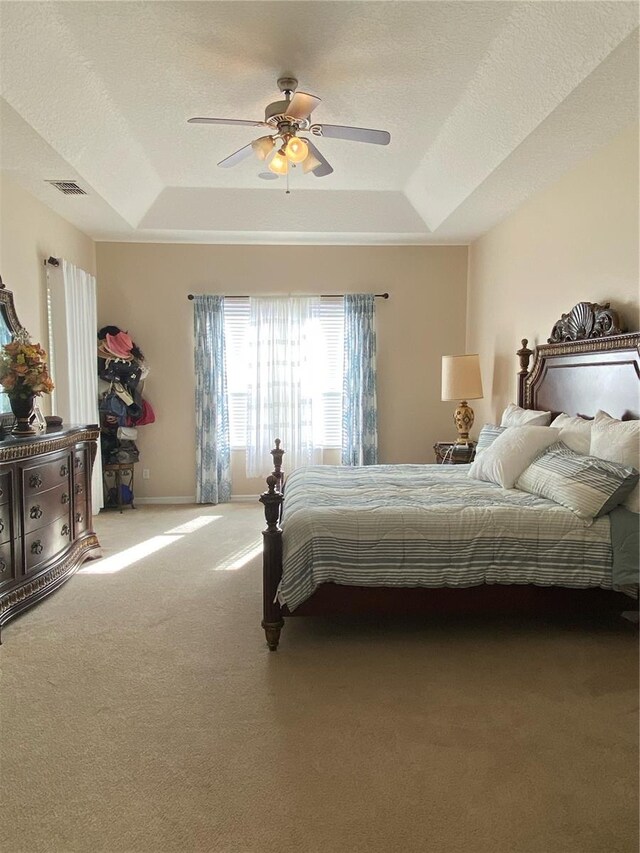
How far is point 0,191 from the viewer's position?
3932mm

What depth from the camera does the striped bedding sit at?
9.12ft

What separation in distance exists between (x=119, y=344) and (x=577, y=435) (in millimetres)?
4433

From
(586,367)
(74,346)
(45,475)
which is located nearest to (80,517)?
(45,475)

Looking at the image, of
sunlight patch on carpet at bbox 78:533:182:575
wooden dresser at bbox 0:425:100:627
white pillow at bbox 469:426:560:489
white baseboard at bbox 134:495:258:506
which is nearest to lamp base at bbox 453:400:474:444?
white pillow at bbox 469:426:560:489

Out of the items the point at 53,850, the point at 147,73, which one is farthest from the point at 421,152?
the point at 53,850

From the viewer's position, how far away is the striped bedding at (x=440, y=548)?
2.78m

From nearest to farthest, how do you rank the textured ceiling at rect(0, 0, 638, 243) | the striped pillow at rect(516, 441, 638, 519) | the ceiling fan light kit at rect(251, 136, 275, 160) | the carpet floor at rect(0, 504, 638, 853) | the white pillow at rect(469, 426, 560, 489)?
the carpet floor at rect(0, 504, 638, 853), the textured ceiling at rect(0, 0, 638, 243), the striped pillow at rect(516, 441, 638, 519), the ceiling fan light kit at rect(251, 136, 275, 160), the white pillow at rect(469, 426, 560, 489)

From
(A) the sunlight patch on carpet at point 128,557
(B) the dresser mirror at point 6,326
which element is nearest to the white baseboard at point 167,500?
(A) the sunlight patch on carpet at point 128,557

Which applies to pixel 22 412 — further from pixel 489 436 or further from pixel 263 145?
pixel 489 436

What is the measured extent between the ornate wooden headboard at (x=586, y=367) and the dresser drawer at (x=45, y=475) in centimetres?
361

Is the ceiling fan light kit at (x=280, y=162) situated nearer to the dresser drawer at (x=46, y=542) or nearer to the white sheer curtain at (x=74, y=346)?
the white sheer curtain at (x=74, y=346)

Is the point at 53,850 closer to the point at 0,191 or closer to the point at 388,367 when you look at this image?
the point at 0,191

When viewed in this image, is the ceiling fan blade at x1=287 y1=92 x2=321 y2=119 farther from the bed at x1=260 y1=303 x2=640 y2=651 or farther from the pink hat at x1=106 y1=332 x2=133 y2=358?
the pink hat at x1=106 y1=332 x2=133 y2=358

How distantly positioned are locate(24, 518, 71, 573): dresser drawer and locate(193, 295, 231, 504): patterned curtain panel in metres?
2.20
